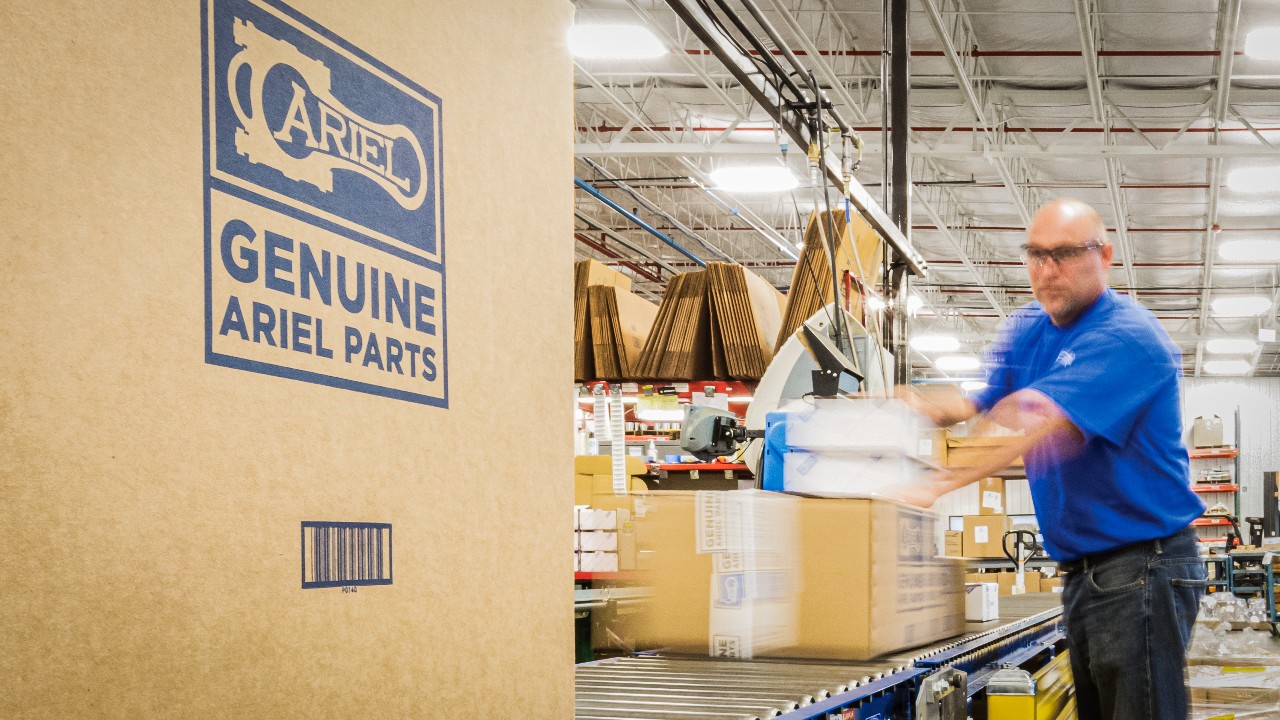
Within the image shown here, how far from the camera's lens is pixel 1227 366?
69.9 ft

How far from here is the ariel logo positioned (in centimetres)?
77

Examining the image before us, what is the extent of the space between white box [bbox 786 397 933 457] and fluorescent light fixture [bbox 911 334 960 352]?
15561mm

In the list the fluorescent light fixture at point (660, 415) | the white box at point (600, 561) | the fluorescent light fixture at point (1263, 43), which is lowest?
the white box at point (600, 561)

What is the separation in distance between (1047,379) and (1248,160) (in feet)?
34.1

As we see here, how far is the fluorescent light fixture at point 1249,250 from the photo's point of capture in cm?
1381

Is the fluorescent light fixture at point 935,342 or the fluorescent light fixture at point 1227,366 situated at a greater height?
the fluorescent light fixture at point 935,342

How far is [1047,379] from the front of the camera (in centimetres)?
222

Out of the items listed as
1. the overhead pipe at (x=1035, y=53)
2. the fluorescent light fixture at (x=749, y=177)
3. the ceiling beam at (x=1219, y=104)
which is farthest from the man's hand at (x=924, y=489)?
the fluorescent light fixture at (x=749, y=177)

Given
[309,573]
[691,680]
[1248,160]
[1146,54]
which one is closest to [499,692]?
[309,573]

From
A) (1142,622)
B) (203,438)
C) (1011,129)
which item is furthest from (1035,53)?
(203,438)

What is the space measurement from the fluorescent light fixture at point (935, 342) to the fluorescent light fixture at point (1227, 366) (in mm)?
A: 6135

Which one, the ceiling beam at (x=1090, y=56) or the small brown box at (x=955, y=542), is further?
the small brown box at (x=955, y=542)

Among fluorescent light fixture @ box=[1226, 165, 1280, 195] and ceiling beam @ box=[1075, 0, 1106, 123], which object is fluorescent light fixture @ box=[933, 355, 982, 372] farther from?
ceiling beam @ box=[1075, 0, 1106, 123]

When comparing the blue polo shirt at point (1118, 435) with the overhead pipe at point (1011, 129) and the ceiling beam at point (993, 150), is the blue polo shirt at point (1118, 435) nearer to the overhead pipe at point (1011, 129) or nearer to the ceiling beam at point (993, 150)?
the ceiling beam at point (993, 150)
